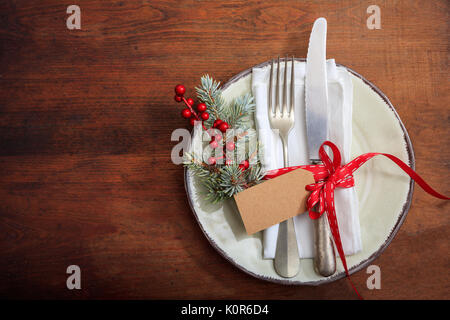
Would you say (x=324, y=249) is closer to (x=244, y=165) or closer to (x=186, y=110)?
(x=244, y=165)

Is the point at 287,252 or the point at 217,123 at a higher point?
the point at 217,123

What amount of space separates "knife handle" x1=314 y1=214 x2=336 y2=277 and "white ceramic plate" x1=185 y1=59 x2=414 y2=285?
0.02 m

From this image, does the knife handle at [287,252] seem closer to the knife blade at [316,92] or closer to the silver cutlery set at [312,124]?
the silver cutlery set at [312,124]

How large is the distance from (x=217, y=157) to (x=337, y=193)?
202 mm

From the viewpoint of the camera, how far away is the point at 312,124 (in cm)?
49

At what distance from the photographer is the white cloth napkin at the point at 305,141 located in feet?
1.58

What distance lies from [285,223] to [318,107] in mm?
195

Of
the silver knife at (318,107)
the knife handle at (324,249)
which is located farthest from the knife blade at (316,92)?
the knife handle at (324,249)

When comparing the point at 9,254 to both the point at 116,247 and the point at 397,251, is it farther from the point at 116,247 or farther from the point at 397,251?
the point at 397,251

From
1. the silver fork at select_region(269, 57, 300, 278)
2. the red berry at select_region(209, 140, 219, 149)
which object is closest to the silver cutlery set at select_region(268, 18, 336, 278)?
the silver fork at select_region(269, 57, 300, 278)

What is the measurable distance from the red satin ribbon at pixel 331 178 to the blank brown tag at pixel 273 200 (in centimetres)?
2

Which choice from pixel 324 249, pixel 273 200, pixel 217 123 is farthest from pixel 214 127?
pixel 324 249

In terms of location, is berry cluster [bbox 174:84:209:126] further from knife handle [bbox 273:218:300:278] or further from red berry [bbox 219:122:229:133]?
knife handle [bbox 273:218:300:278]

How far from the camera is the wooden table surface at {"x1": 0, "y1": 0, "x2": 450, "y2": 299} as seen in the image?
552 millimetres
